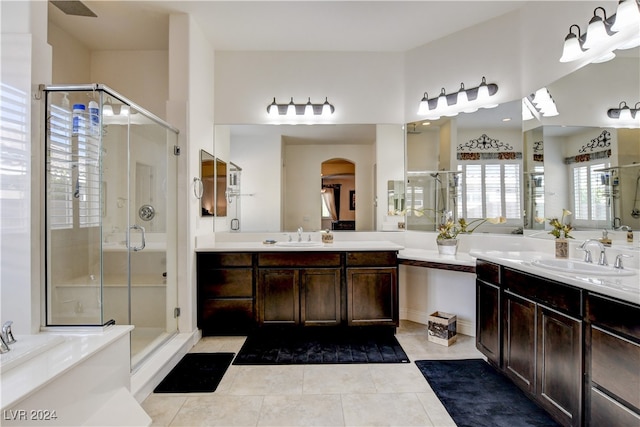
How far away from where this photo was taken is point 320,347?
271cm

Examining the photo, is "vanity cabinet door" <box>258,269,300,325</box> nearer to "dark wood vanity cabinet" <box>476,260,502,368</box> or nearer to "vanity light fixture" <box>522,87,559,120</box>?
"dark wood vanity cabinet" <box>476,260,502,368</box>

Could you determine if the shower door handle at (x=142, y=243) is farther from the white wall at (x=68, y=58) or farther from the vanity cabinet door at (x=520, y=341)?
the vanity cabinet door at (x=520, y=341)

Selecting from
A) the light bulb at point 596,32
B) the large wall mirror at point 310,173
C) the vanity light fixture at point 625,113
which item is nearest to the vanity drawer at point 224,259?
the large wall mirror at point 310,173

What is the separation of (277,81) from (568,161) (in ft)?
9.20

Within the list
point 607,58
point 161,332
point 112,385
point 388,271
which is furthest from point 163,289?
point 607,58

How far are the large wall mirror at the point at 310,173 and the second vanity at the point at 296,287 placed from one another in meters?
0.60

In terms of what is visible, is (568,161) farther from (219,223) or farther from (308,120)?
(219,223)

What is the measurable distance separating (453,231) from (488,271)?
2.67 ft

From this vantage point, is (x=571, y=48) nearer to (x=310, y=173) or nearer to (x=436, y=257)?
(x=436, y=257)

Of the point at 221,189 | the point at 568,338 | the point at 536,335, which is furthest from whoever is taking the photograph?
the point at 221,189

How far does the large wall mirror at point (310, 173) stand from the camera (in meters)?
3.42

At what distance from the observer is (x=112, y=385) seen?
1.63 metres

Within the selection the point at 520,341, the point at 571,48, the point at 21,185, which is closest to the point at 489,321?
the point at 520,341

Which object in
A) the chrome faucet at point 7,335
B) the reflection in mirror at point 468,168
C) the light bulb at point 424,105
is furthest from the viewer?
the light bulb at point 424,105
